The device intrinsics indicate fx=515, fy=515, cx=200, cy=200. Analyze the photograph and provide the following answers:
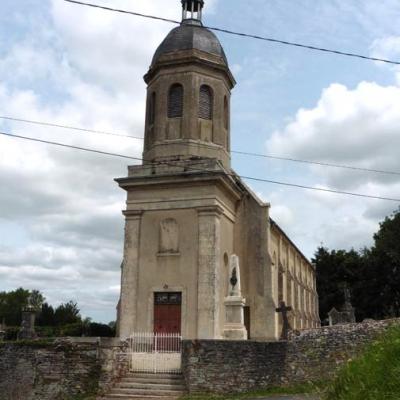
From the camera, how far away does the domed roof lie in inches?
1053

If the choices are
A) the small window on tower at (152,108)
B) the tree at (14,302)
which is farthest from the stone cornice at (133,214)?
the tree at (14,302)

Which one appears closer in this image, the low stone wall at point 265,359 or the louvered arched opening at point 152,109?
the low stone wall at point 265,359

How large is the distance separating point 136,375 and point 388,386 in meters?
13.4

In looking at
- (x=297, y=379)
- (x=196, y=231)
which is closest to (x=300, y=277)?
(x=196, y=231)

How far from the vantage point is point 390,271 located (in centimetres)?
5056

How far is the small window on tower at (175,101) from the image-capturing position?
2608 centimetres

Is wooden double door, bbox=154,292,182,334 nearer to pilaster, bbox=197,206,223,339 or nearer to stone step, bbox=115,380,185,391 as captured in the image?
pilaster, bbox=197,206,223,339

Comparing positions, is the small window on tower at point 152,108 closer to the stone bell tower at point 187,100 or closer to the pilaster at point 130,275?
the stone bell tower at point 187,100

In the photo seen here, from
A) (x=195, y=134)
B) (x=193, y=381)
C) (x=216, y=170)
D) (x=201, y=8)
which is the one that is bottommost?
(x=193, y=381)

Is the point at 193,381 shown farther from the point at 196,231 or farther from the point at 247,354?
the point at 196,231

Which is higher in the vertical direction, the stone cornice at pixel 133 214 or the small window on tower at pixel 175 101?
the small window on tower at pixel 175 101

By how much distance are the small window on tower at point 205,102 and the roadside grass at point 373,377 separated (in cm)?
1913

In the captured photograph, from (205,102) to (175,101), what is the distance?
154 centimetres

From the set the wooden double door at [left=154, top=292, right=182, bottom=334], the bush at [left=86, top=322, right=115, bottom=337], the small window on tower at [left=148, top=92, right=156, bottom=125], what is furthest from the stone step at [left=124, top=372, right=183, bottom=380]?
the bush at [left=86, top=322, right=115, bottom=337]
